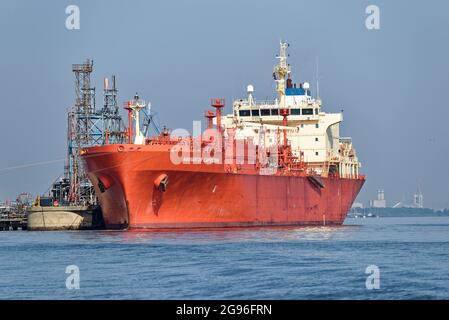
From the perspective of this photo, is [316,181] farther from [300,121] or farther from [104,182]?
[104,182]

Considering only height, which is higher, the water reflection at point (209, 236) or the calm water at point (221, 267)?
the water reflection at point (209, 236)

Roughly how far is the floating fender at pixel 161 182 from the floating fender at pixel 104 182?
260 cm

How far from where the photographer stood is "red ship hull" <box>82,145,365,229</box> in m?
47.4

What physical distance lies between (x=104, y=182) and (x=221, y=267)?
19587 mm

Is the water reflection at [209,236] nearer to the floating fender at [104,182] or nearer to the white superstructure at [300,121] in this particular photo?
the floating fender at [104,182]

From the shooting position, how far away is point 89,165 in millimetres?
50406

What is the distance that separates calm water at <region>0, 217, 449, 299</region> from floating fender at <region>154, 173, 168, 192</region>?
2.99 metres

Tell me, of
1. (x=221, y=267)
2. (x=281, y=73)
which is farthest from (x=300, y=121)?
(x=221, y=267)

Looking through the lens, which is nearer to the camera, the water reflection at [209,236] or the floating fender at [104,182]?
the water reflection at [209,236]

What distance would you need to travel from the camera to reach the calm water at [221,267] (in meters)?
26.1

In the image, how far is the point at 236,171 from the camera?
5125 centimetres

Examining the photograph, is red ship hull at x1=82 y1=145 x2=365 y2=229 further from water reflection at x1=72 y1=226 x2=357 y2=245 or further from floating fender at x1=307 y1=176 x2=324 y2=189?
floating fender at x1=307 y1=176 x2=324 y2=189

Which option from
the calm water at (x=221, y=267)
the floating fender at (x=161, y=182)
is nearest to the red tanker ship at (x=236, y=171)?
the floating fender at (x=161, y=182)
